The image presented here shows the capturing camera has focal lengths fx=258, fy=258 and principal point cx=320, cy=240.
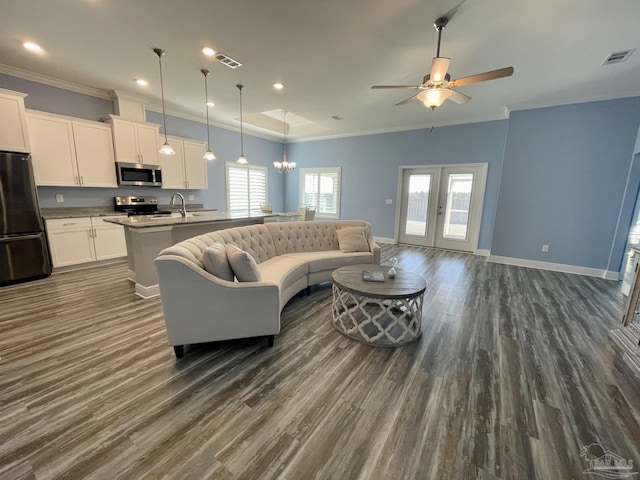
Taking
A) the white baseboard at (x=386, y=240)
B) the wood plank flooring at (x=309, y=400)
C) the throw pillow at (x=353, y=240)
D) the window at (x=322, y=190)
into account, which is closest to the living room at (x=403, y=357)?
the wood plank flooring at (x=309, y=400)

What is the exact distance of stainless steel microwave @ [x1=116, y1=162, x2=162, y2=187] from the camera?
4.76 m

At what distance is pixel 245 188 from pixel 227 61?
14.7ft

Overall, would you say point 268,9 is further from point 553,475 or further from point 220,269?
Answer: point 553,475

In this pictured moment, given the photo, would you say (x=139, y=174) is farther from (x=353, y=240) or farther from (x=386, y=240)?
(x=386, y=240)

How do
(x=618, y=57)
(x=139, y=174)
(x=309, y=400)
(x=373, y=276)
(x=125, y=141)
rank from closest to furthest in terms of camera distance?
(x=309, y=400) → (x=373, y=276) → (x=618, y=57) → (x=125, y=141) → (x=139, y=174)

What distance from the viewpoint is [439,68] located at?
2.44m

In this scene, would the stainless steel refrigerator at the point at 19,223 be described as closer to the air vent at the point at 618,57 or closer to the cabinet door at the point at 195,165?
the cabinet door at the point at 195,165

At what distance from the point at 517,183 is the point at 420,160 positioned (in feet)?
7.16

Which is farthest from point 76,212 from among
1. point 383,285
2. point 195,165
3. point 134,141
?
point 383,285

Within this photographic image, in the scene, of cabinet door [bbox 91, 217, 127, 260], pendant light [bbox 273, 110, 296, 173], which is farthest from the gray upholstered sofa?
pendant light [bbox 273, 110, 296, 173]

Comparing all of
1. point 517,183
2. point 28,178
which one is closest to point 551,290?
point 517,183

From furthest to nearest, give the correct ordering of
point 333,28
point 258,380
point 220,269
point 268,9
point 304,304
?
point 304,304 < point 333,28 < point 268,9 < point 220,269 < point 258,380

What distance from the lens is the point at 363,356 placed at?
2.26 metres

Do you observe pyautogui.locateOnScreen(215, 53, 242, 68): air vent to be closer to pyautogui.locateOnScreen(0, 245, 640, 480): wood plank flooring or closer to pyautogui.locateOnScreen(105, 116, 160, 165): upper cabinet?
pyautogui.locateOnScreen(105, 116, 160, 165): upper cabinet
